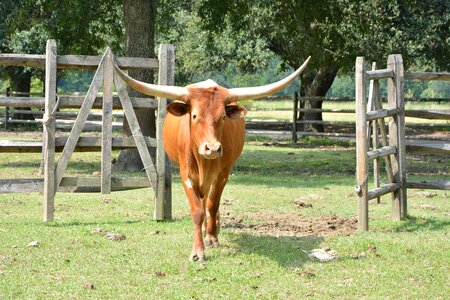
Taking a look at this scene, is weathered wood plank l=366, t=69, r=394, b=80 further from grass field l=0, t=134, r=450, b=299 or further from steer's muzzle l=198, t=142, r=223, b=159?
steer's muzzle l=198, t=142, r=223, b=159

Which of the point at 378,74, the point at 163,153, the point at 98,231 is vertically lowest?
the point at 98,231

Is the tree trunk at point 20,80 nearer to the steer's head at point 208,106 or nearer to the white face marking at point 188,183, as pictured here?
the white face marking at point 188,183

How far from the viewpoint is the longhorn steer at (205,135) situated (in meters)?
8.57

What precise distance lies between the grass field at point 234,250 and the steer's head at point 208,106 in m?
1.26

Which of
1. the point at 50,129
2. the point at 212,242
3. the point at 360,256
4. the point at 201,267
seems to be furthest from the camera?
the point at 50,129

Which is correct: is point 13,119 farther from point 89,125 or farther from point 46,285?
point 46,285

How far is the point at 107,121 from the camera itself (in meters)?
11.0

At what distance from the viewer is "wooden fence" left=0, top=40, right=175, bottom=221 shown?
1080 cm

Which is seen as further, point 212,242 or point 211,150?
point 212,242

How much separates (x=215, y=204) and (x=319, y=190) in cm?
618

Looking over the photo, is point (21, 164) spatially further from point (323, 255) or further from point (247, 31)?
point (247, 31)

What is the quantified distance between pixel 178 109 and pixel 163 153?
2.59 meters

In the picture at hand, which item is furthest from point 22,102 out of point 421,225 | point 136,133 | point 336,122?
point 336,122

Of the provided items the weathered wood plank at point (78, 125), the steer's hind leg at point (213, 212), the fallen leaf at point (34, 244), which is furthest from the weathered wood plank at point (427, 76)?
the fallen leaf at point (34, 244)
